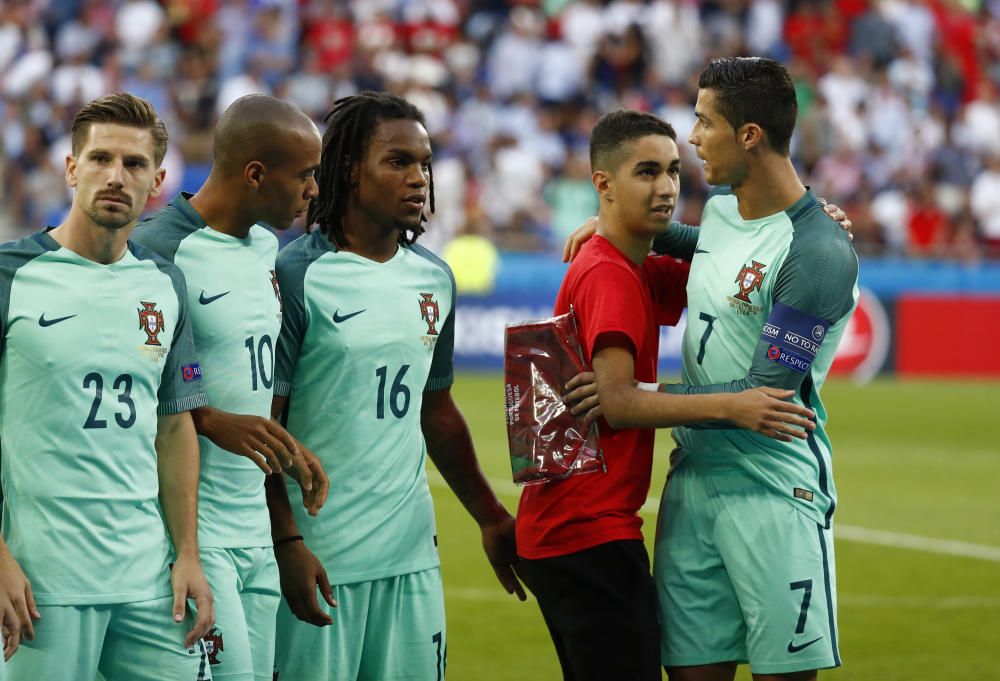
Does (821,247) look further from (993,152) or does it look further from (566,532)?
(993,152)

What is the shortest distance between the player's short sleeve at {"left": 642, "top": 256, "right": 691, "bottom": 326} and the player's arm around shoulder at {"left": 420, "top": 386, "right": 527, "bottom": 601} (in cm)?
71

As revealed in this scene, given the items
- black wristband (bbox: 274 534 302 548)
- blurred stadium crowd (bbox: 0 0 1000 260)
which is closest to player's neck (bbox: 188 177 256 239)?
black wristband (bbox: 274 534 302 548)

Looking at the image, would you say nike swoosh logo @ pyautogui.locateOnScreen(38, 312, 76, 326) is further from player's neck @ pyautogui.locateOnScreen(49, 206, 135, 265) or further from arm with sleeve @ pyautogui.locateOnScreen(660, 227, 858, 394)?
arm with sleeve @ pyautogui.locateOnScreen(660, 227, 858, 394)

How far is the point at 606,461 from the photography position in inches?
172

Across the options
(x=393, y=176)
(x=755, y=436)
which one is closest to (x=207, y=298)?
(x=393, y=176)

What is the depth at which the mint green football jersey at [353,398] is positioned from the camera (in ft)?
14.0

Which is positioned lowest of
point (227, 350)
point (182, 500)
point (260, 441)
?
point (182, 500)

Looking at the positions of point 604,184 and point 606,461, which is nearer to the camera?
point 606,461

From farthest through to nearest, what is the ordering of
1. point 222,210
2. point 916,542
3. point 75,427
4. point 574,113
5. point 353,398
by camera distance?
point 574,113 → point 916,542 → point 353,398 → point 222,210 → point 75,427

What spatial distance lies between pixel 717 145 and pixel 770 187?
20 cm

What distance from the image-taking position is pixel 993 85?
24.8 metres

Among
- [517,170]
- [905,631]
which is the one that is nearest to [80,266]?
[905,631]

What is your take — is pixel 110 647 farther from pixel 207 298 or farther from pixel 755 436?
pixel 755 436

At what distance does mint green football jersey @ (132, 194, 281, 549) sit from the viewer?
4039 mm
